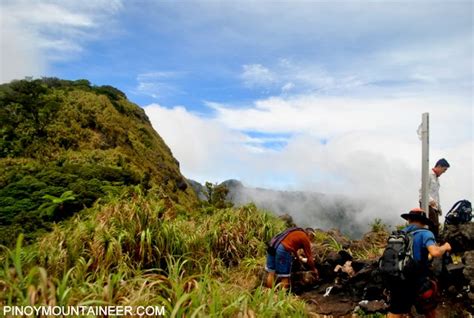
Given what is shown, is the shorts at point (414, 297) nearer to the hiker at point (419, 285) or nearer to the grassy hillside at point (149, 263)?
the hiker at point (419, 285)

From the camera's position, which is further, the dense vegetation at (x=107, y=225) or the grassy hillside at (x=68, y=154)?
the grassy hillside at (x=68, y=154)

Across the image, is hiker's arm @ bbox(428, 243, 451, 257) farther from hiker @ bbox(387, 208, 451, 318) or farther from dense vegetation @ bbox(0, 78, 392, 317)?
dense vegetation @ bbox(0, 78, 392, 317)

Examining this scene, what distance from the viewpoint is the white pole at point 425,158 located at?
8.86 m

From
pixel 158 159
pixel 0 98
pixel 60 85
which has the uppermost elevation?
pixel 60 85

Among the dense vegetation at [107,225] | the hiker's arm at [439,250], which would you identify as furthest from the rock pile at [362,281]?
the hiker's arm at [439,250]

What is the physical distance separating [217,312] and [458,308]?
4.84 metres

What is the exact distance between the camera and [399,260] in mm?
5555

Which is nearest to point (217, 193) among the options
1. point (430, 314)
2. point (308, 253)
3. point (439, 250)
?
point (308, 253)

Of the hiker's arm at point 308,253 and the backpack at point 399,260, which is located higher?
the backpack at point 399,260

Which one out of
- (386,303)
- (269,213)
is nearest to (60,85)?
(269,213)

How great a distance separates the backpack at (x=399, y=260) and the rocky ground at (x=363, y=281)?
0.95 metres

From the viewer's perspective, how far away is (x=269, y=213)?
42.4 ft

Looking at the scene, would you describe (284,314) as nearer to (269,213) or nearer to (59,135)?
(269,213)

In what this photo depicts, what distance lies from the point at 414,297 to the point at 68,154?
16.2 m
